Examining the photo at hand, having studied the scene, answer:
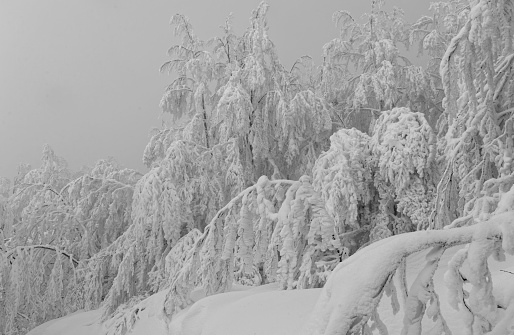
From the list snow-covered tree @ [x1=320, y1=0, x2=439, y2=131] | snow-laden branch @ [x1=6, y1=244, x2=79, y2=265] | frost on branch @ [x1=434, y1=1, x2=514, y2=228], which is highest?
snow-covered tree @ [x1=320, y1=0, x2=439, y2=131]

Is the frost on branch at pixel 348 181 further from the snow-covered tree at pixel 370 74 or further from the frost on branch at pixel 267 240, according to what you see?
the snow-covered tree at pixel 370 74

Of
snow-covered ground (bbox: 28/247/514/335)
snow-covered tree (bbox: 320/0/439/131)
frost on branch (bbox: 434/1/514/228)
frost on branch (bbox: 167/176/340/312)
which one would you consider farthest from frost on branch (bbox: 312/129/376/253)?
snow-covered tree (bbox: 320/0/439/131)

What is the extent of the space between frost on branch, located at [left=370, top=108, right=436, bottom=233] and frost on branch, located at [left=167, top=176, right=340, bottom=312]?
7.59 feet

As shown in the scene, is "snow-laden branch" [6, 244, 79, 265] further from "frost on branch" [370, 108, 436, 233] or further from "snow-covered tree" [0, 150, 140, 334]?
"frost on branch" [370, 108, 436, 233]

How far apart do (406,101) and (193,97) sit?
6.10 meters

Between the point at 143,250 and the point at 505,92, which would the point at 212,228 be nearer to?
the point at 505,92

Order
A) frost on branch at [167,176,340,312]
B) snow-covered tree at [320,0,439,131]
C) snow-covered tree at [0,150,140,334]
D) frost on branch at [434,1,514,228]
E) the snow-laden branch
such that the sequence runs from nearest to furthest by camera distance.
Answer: frost on branch at [434,1,514,228], frost on branch at [167,176,340,312], the snow-laden branch, snow-covered tree at [0,150,140,334], snow-covered tree at [320,0,439,131]

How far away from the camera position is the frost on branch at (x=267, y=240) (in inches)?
164

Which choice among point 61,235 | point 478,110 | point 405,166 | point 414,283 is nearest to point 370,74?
point 405,166

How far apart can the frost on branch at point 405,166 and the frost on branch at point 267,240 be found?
2314mm

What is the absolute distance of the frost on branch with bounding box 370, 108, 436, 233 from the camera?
632 cm

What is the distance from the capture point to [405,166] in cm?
632

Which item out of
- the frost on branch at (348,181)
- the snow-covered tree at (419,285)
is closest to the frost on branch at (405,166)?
the frost on branch at (348,181)

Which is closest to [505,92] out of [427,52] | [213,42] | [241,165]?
[241,165]
